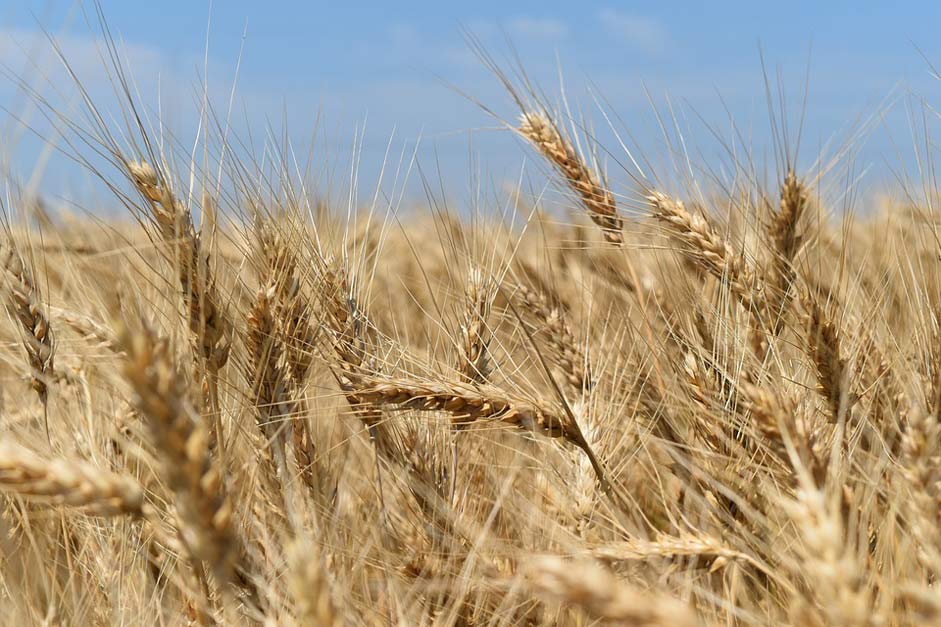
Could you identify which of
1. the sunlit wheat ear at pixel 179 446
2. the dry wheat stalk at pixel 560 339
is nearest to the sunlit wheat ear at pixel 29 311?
the sunlit wheat ear at pixel 179 446

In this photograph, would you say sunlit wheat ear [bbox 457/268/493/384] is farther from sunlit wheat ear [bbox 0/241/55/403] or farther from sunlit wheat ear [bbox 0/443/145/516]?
sunlit wheat ear [bbox 0/443/145/516]

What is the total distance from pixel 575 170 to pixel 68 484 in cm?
164

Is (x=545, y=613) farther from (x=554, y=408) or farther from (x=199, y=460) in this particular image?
(x=199, y=460)

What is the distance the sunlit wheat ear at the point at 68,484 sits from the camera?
848 mm

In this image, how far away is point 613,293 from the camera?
235 centimetres

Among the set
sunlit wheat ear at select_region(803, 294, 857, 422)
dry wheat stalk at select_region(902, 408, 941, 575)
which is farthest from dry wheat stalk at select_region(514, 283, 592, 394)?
dry wheat stalk at select_region(902, 408, 941, 575)

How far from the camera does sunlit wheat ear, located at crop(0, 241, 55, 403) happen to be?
5.09 feet

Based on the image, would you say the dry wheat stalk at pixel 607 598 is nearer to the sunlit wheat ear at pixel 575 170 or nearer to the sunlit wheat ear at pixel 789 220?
the sunlit wheat ear at pixel 789 220

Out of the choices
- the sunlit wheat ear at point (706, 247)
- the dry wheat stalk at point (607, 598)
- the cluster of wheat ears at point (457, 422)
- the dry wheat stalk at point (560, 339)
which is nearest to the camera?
the dry wheat stalk at point (607, 598)

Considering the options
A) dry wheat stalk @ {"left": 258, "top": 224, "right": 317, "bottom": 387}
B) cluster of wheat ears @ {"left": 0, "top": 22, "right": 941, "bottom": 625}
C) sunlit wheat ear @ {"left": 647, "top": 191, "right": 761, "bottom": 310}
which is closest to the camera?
cluster of wheat ears @ {"left": 0, "top": 22, "right": 941, "bottom": 625}

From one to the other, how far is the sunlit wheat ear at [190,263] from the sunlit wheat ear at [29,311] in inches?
10.5

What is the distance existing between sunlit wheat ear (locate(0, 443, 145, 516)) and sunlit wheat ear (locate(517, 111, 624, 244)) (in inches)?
61.6

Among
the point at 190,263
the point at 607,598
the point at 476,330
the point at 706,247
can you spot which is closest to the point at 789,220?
the point at 706,247

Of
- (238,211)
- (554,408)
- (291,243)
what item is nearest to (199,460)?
(554,408)
